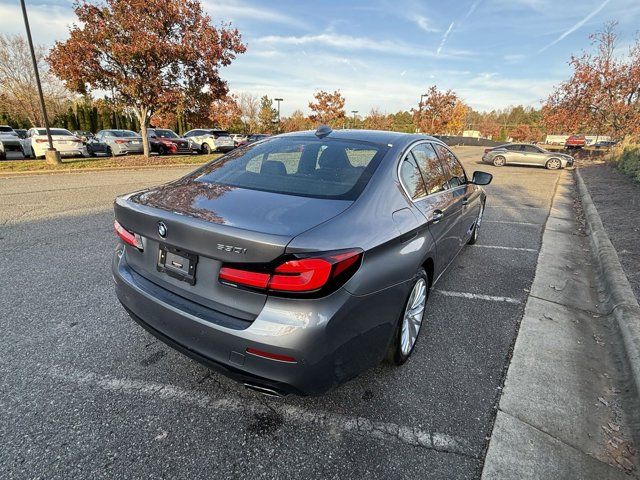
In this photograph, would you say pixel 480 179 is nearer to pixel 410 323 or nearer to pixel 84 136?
pixel 410 323

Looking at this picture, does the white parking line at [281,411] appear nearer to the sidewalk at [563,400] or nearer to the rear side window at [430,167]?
the sidewalk at [563,400]

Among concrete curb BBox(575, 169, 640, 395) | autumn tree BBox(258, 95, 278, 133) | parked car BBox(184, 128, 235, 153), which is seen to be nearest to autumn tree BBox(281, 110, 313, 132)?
autumn tree BBox(258, 95, 278, 133)

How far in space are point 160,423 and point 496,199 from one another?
10195mm

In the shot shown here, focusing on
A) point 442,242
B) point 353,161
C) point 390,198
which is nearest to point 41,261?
point 353,161

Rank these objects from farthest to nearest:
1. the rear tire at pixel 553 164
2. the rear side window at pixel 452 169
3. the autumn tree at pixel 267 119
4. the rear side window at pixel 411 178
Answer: the autumn tree at pixel 267 119
the rear tire at pixel 553 164
the rear side window at pixel 452 169
the rear side window at pixel 411 178

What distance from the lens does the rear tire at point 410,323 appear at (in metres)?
2.36

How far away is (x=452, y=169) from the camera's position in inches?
150

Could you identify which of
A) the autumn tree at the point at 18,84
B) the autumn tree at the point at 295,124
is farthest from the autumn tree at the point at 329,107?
the autumn tree at the point at 18,84

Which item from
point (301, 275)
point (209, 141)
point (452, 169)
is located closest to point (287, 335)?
point (301, 275)

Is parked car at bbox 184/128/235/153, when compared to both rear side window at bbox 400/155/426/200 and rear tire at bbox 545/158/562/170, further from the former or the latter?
A: rear side window at bbox 400/155/426/200

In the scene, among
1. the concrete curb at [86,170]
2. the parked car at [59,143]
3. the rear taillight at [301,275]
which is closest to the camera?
the rear taillight at [301,275]

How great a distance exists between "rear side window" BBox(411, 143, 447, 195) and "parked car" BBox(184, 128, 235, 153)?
21.7 meters

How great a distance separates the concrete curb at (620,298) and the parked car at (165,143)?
20.4 metres

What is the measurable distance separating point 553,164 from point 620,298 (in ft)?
69.6
